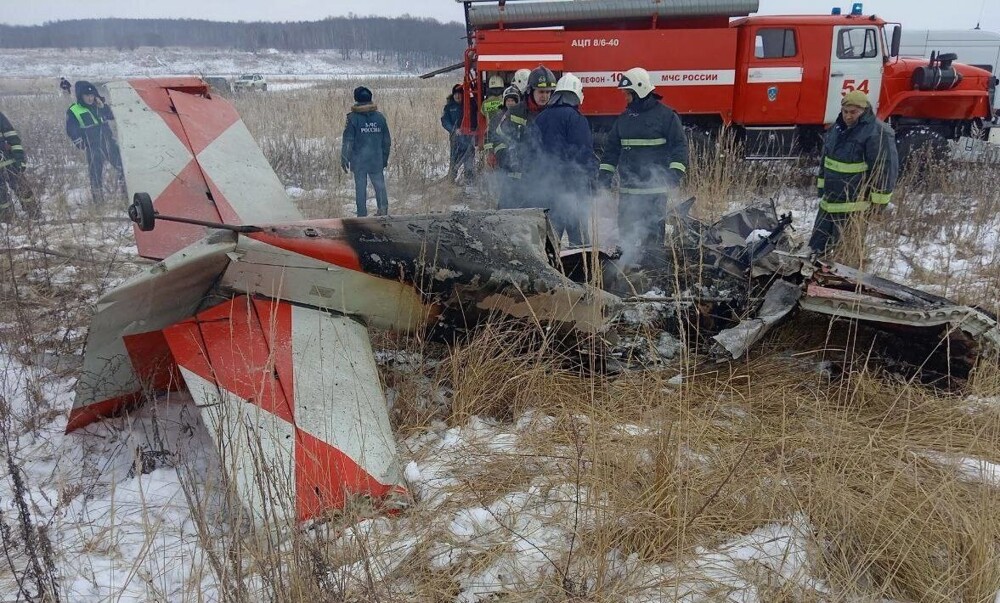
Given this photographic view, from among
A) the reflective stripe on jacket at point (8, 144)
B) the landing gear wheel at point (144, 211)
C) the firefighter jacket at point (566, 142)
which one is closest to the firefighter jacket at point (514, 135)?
the firefighter jacket at point (566, 142)

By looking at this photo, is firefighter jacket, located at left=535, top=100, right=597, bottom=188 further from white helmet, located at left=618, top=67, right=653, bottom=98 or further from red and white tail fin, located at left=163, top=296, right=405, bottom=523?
red and white tail fin, located at left=163, top=296, right=405, bottom=523

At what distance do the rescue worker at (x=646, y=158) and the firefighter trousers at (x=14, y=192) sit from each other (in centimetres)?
640

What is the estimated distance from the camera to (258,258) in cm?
257

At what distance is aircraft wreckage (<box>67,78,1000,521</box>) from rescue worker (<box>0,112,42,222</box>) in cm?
403

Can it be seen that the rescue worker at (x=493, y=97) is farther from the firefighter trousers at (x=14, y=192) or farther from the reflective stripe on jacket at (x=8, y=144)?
the reflective stripe on jacket at (x=8, y=144)

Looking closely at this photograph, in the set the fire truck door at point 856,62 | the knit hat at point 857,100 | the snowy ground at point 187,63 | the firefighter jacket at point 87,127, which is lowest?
the firefighter jacket at point 87,127

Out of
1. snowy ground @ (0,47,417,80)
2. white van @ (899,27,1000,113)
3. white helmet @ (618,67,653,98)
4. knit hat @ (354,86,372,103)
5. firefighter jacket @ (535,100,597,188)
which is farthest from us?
snowy ground @ (0,47,417,80)

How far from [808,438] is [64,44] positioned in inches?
2873

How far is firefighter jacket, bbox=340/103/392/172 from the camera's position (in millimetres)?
7453

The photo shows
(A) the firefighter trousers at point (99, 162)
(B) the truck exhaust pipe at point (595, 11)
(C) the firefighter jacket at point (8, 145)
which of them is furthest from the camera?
(B) the truck exhaust pipe at point (595, 11)

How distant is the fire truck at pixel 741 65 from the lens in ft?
29.5

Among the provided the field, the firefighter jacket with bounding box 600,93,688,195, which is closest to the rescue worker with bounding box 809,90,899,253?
the firefighter jacket with bounding box 600,93,688,195

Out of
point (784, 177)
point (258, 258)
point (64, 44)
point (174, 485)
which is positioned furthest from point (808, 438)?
point (64, 44)

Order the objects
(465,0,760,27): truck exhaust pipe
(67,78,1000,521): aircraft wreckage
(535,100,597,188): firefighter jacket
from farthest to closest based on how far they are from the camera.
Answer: (465,0,760,27): truck exhaust pipe → (535,100,597,188): firefighter jacket → (67,78,1000,521): aircraft wreckage
